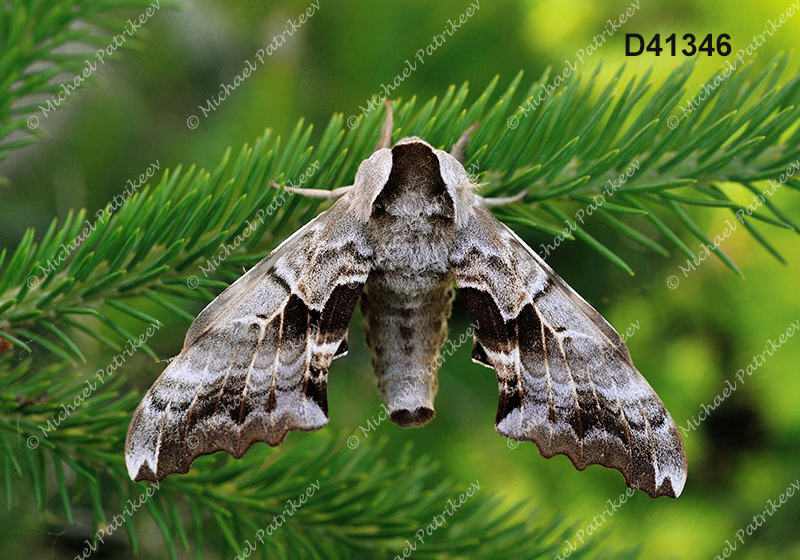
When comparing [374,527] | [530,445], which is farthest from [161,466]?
[530,445]

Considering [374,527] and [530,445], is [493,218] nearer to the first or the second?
[374,527]

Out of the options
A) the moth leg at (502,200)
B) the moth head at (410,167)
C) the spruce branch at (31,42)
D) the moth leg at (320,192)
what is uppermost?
the moth leg at (502,200)

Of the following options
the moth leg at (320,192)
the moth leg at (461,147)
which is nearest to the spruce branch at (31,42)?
the moth leg at (320,192)

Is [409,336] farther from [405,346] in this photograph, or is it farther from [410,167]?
[410,167]

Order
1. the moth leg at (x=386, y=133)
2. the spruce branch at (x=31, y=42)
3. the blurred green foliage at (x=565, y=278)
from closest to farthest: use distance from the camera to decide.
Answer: the spruce branch at (x=31, y=42), the moth leg at (x=386, y=133), the blurred green foliage at (x=565, y=278)

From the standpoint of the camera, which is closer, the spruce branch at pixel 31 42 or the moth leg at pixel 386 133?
the spruce branch at pixel 31 42

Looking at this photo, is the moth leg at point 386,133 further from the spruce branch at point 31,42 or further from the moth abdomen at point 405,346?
the spruce branch at point 31,42

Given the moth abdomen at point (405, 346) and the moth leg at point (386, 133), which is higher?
the moth leg at point (386, 133)

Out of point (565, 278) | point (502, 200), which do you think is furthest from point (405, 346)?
point (565, 278)
